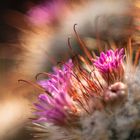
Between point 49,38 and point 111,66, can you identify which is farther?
point 49,38

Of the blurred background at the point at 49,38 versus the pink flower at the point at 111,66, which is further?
the blurred background at the point at 49,38

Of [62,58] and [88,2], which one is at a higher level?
A: [88,2]

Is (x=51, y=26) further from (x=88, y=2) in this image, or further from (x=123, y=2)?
(x=123, y=2)

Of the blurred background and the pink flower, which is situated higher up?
the blurred background

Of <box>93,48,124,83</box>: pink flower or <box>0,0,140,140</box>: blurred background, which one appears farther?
<box>0,0,140,140</box>: blurred background

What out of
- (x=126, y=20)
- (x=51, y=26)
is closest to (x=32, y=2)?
(x=51, y=26)

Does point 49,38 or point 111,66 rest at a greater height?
point 49,38

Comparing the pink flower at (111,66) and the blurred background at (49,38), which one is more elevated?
the blurred background at (49,38)

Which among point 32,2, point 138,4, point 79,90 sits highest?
point 32,2
